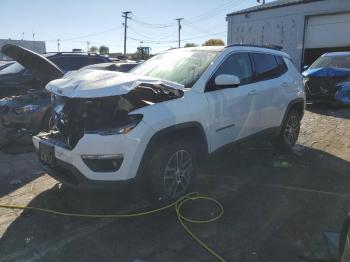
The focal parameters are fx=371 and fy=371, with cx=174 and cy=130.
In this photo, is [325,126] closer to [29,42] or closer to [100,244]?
[100,244]

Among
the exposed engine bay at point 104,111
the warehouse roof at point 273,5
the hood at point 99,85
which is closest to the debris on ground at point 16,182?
the exposed engine bay at point 104,111

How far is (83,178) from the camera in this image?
3785 millimetres

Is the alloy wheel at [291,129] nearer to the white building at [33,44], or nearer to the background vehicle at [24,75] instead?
the background vehicle at [24,75]

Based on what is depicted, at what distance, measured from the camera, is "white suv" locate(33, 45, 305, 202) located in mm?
3746

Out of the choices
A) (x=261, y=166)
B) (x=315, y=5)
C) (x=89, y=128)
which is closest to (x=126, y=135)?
(x=89, y=128)

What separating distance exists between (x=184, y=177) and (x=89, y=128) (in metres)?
1.28

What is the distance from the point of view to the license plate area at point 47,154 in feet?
13.3

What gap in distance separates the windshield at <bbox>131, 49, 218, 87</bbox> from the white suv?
0.05 feet

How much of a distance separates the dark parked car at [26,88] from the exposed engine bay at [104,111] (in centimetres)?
208

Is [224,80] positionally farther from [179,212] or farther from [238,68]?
[179,212]

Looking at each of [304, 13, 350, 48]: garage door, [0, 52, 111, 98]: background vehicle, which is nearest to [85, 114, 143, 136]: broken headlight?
[0, 52, 111, 98]: background vehicle

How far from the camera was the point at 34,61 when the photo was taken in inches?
234

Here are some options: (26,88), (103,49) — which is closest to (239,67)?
(26,88)

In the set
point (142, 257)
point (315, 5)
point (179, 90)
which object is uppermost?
point (315, 5)
